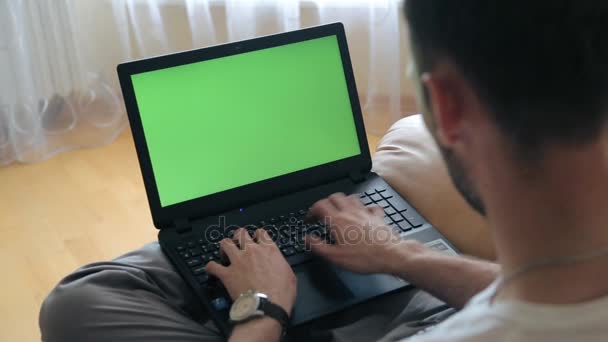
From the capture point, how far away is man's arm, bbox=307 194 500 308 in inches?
38.8

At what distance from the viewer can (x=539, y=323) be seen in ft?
1.96

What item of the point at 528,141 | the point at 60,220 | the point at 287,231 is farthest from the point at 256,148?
the point at 60,220

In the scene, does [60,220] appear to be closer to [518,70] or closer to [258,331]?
[258,331]

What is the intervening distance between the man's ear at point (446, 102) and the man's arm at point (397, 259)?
0.37m

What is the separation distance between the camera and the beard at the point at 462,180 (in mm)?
691

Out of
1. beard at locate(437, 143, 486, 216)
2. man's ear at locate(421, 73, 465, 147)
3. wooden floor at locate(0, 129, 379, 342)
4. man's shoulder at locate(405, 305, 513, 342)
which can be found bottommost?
wooden floor at locate(0, 129, 379, 342)

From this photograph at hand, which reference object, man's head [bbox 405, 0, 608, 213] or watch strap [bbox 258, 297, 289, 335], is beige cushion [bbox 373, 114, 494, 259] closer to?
watch strap [bbox 258, 297, 289, 335]

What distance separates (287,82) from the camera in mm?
1228

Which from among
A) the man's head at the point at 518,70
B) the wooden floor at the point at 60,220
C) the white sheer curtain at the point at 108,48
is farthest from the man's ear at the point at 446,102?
the white sheer curtain at the point at 108,48

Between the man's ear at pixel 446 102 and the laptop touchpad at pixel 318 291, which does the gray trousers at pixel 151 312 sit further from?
the man's ear at pixel 446 102

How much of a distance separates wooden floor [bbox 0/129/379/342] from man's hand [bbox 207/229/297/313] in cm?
84

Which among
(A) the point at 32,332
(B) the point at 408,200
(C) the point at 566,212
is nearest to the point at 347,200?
(B) the point at 408,200

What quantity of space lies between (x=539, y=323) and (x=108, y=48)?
2163 mm

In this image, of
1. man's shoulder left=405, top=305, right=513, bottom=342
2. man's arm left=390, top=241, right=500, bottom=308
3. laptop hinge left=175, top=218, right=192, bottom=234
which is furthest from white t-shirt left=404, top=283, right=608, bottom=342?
laptop hinge left=175, top=218, right=192, bottom=234
